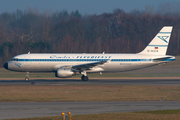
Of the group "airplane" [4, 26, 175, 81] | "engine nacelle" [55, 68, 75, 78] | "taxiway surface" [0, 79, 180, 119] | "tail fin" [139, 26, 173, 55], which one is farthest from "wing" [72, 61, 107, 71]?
"taxiway surface" [0, 79, 180, 119]

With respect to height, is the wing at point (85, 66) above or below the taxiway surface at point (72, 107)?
above

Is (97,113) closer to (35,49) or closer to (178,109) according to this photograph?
(178,109)

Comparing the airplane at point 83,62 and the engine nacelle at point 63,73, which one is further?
the airplane at point 83,62

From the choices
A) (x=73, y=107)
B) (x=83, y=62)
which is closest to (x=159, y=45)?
(x=83, y=62)

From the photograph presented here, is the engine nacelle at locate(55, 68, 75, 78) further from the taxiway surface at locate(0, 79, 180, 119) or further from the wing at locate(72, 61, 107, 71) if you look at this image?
the taxiway surface at locate(0, 79, 180, 119)

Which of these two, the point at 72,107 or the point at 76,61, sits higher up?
the point at 76,61

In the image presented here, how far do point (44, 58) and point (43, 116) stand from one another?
24.9 metres

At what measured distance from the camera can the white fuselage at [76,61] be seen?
136 feet

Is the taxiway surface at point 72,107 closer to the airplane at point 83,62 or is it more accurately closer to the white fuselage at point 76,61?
the airplane at point 83,62

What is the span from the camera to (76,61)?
136 ft

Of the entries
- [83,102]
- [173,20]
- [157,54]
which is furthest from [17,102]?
[173,20]

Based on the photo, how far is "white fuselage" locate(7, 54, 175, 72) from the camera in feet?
136

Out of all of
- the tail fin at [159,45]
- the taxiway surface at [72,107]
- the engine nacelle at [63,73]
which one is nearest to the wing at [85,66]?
the engine nacelle at [63,73]

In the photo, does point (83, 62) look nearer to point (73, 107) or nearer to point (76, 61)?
point (76, 61)
